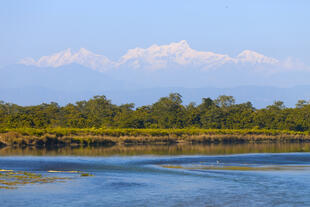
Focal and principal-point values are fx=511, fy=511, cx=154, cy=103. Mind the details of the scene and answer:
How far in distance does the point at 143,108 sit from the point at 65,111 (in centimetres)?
1650

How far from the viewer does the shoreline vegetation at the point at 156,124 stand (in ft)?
196

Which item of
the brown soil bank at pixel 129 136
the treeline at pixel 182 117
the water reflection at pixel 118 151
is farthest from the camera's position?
the treeline at pixel 182 117

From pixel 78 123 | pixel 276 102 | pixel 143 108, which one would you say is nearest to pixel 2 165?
pixel 78 123

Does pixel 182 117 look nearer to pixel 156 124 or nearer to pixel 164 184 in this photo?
pixel 156 124

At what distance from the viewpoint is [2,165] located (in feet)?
108

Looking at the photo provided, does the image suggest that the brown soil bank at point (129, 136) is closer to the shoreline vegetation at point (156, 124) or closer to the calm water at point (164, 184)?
the shoreline vegetation at point (156, 124)

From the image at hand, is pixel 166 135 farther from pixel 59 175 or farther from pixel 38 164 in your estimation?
pixel 59 175

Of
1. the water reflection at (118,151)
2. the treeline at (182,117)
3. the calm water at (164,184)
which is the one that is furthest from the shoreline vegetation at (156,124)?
the calm water at (164,184)

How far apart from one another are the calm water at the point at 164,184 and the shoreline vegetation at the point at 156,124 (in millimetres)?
21727

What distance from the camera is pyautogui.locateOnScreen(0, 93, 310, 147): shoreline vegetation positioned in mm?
59719

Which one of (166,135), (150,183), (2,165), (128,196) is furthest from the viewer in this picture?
(166,135)

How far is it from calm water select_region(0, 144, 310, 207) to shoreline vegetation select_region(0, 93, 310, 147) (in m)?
21.7

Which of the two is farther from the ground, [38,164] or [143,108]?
[143,108]

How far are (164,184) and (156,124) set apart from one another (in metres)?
60.1
